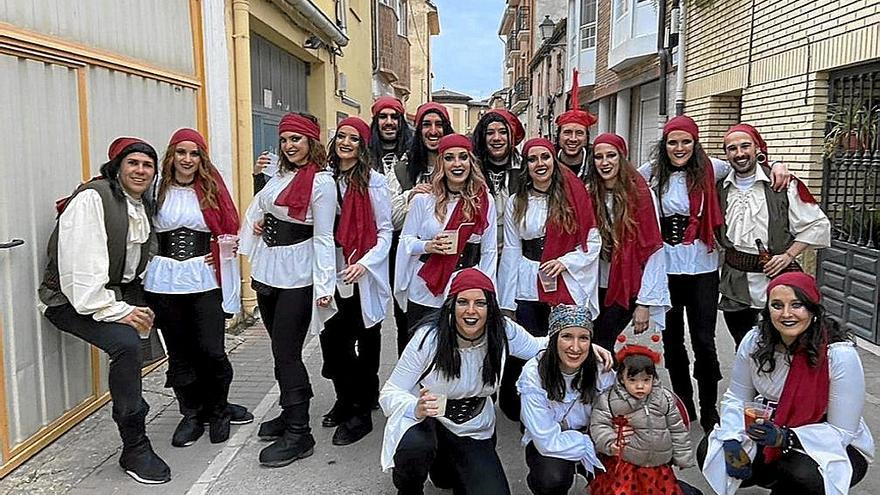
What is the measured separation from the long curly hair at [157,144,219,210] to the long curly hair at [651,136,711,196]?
2.66 meters

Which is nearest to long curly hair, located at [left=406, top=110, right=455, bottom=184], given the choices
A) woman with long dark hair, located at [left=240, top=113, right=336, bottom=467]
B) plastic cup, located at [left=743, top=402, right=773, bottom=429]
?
woman with long dark hair, located at [left=240, top=113, right=336, bottom=467]

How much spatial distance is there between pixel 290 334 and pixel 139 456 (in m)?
1.03

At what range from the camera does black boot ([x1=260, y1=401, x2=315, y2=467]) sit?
172 inches

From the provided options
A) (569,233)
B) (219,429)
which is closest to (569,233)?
(569,233)

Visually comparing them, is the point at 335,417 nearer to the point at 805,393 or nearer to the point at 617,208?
the point at 617,208

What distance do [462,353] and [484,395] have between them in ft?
0.89

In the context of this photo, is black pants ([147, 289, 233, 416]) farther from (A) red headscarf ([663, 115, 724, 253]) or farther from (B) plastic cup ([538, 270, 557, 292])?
(A) red headscarf ([663, 115, 724, 253])

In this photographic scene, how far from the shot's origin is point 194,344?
4605 millimetres

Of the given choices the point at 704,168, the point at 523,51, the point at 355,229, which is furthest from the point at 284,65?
the point at 523,51

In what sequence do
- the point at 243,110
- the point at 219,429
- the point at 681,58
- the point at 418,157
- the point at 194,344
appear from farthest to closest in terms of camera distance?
1. the point at 681,58
2. the point at 243,110
3. the point at 418,157
4. the point at 219,429
5. the point at 194,344

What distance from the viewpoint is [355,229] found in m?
4.47

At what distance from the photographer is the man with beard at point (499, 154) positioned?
459cm

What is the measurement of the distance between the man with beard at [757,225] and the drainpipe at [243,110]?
4673 mm

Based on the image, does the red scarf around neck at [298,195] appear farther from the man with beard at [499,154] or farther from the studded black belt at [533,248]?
the studded black belt at [533,248]
